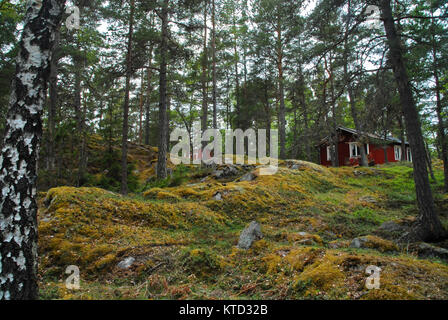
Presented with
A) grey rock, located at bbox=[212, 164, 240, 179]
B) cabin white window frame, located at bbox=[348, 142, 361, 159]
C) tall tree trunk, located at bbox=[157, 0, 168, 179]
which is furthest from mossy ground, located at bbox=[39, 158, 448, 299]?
cabin white window frame, located at bbox=[348, 142, 361, 159]

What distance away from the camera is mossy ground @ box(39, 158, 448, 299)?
2.99 metres

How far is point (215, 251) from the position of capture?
15.0ft

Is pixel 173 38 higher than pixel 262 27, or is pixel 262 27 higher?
pixel 262 27

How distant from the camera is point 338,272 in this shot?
3129 mm

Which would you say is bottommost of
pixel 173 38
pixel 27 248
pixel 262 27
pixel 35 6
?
pixel 27 248

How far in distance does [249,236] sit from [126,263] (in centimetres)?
244

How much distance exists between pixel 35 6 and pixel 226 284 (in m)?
4.43

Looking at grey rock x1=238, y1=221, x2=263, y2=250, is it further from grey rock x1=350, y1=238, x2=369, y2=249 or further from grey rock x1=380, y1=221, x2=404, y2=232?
grey rock x1=380, y1=221, x2=404, y2=232

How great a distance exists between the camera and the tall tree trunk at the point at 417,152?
5.37 meters

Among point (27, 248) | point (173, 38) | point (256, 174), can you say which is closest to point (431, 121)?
point (256, 174)

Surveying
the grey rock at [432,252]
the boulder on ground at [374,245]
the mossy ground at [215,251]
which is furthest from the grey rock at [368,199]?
the boulder on ground at [374,245]

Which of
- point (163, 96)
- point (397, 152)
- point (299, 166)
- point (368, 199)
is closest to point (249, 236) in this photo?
point (368, 199)

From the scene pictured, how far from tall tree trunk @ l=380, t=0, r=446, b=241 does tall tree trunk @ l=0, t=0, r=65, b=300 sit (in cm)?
696
